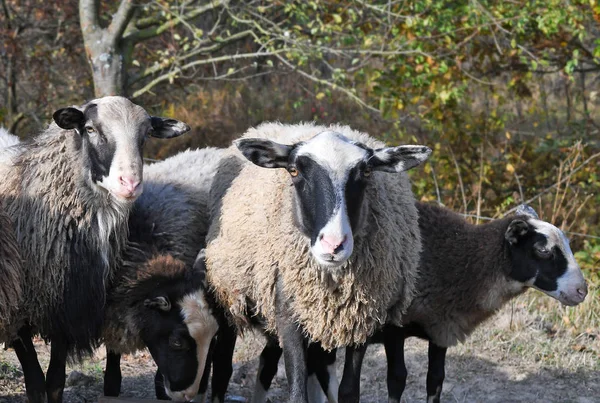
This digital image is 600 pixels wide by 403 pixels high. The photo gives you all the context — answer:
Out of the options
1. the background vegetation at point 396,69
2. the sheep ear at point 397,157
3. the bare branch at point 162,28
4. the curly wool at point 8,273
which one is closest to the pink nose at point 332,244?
the sheep ear at point 397,157

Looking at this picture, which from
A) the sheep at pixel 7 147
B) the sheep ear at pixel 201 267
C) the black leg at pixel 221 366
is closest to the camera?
the sheep ear at pixel 201 267

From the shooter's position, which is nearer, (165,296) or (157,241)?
(165,296)

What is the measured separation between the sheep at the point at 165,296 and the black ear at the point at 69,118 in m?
0.76

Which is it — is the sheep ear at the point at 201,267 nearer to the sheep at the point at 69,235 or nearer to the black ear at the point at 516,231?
the sheep at the point at 69,235

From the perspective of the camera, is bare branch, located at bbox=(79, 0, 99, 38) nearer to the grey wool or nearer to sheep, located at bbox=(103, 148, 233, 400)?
the grey wool

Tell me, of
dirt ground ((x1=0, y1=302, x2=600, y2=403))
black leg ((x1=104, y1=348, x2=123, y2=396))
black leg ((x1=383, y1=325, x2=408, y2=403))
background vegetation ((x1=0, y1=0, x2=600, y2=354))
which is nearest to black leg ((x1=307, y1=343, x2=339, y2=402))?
black leg ((x1=383, y1=325, x2=408, y2=403))

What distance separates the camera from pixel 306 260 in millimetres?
4852

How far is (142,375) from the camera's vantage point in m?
6.92

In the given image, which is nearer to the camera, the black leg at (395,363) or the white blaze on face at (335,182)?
the white blaze on face at (335,182)

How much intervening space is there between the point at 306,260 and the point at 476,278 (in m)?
1.91

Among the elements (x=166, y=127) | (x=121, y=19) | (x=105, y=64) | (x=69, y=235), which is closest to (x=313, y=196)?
(x=166, y=127)

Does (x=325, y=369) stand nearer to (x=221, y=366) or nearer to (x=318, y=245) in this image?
(x=221, y=366)

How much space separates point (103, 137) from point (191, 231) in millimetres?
1019

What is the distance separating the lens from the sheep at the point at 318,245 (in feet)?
15.2
